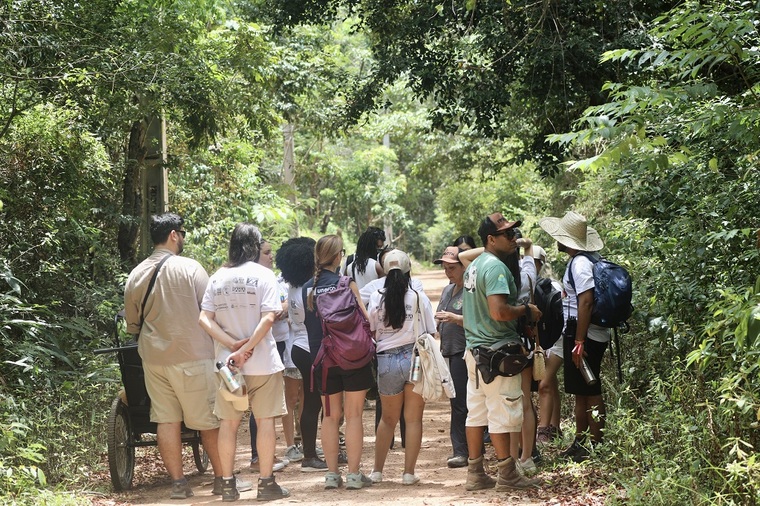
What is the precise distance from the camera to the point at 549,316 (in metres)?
7.77

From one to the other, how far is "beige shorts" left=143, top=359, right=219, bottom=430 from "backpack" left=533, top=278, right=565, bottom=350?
2.90m

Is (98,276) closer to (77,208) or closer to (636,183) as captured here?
(77,208)

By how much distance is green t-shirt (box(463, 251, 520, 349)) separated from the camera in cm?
668

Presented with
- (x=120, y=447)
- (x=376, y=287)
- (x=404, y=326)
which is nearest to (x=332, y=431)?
(x=404, y=326)

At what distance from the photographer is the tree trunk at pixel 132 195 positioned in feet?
42.8

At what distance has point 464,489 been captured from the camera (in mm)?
7156

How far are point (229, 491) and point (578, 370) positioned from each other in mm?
2970

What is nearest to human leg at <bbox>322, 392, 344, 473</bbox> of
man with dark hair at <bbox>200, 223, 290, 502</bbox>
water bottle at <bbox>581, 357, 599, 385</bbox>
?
man with dark hair at <bbox>200, 223, 290, 502</bbox>

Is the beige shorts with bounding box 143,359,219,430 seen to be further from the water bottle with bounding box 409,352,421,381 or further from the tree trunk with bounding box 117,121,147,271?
the tree trunk with bounding box 117,121,147,271

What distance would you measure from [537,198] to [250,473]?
15.9m

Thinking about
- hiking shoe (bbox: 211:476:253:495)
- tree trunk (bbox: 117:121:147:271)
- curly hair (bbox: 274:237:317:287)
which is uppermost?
tree trunk (bbox: 117:121:147:271)

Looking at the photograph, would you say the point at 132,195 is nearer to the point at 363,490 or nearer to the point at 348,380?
the point at 348,380

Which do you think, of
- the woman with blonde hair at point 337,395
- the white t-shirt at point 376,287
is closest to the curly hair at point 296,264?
the white t-shirt at point 376,287

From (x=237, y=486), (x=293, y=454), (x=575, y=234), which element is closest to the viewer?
(x=575, y=234)
